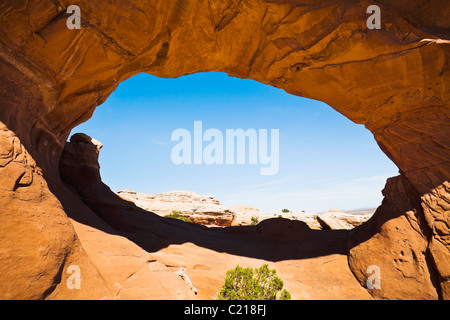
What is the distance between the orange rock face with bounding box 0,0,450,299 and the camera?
529cm

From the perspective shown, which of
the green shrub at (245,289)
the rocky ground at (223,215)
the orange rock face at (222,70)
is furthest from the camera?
the rocky ground at (223,215)

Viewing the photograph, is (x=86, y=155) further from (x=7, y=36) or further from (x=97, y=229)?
(x=7, y=36)

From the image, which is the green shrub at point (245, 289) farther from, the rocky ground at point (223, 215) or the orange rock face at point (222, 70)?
the rocky ground at point (223, 215)

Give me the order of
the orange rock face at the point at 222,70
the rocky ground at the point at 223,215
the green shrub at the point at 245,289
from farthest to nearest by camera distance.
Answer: the rocky ground at the point at 223,215, the green shrub at the point at 245,289, the orange rock face at the point at 222,70

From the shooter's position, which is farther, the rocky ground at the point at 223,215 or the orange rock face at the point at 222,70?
the rocky ground at the point at 223,215

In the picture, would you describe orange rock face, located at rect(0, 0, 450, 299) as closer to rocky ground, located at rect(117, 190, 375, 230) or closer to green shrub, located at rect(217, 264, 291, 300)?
green shrub, located at rect(217, 264, 291, 300)

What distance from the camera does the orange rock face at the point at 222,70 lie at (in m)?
5.29

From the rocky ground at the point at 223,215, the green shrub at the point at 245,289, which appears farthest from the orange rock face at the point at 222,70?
the rocky ground at the point at 223,215

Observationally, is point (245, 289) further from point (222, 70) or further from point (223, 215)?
point (223, 215)

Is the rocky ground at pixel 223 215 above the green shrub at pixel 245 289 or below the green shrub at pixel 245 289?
above

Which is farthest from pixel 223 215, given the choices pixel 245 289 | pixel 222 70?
pixel 245 289

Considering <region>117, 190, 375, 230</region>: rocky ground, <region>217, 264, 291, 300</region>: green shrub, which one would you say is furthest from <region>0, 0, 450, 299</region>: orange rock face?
<region>117, 190, 375, 230</region>: rocky ground

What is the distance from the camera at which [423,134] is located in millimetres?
8203

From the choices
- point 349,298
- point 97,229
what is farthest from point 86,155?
point 349,298
